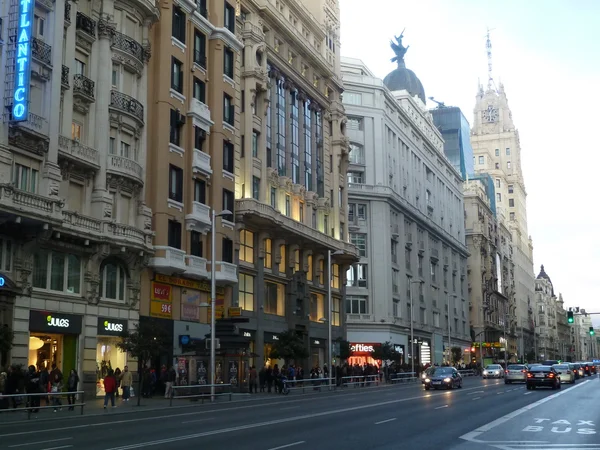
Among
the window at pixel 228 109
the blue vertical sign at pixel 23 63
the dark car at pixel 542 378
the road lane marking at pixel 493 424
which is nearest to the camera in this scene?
the road lane marking at pixel 493 424

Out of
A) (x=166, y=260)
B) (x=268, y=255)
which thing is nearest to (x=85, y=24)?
(x=166, y=260)

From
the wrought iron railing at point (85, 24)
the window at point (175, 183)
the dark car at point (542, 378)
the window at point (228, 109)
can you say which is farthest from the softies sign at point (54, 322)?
the dark car at point (542, 378)

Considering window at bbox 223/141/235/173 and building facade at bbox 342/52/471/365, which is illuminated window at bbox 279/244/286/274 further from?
building facade at bbox 342/52/471/365

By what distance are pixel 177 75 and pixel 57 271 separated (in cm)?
1559

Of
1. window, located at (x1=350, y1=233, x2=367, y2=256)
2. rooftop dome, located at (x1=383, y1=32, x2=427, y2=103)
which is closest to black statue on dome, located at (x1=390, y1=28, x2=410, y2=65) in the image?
rooftop dome, located at (x1=383, y1=32, x2=427, y2=103)

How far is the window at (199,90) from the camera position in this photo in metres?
48.7

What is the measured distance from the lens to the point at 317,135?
221ft

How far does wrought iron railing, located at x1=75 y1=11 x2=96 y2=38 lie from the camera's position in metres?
39.0

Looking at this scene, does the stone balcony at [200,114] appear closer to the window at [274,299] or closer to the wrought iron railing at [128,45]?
the wrought iron railing at [128,45]

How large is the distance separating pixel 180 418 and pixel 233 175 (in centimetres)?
2765

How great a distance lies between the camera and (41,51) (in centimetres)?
3469

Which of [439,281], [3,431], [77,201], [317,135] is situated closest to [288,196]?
[317,135]

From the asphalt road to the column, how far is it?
1234cm

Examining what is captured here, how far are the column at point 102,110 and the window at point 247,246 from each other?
14.7m
